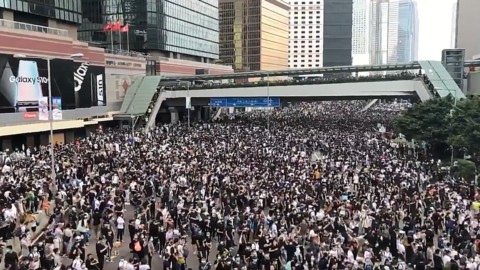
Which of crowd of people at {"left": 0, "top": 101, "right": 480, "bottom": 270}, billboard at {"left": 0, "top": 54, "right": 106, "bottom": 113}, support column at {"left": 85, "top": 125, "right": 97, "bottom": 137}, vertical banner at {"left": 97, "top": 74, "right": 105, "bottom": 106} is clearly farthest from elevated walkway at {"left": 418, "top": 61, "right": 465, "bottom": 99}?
support column at {"left": 85, "top": 125, "right": 97, "bottom": 137}

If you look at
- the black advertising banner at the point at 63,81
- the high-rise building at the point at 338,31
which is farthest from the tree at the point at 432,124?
the high-rise building at the point at 338,31

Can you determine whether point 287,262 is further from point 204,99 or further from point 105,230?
point 204,99

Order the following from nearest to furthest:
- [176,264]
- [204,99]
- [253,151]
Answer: [176,264], [253,151], [204,99]

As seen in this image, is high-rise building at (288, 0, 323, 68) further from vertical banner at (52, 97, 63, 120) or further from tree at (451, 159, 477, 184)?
vertical banner at (52, 97, 63, 120)

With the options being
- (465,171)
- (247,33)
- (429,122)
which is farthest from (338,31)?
(465,171)

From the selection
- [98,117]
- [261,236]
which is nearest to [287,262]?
[261,236]

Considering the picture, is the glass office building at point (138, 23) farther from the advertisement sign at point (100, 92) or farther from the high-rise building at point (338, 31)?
the high-rise building at point (338, 31)

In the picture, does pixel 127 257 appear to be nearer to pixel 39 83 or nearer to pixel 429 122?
pixel 39 83
